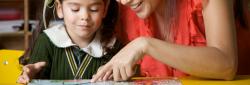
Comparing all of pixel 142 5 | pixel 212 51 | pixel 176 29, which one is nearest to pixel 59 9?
pixel 142 5

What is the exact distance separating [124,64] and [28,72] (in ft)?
0.73

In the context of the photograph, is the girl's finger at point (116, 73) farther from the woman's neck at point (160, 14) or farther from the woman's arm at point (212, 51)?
the woman's neck at point (160, 14)

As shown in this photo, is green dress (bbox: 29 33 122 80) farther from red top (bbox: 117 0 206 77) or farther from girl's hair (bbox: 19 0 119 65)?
red top (bbox: 117 0 206 77)

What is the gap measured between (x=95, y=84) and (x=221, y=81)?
30 cm

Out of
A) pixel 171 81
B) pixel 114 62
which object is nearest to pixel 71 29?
pixel 114 62

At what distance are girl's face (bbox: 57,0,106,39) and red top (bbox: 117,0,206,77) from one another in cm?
17

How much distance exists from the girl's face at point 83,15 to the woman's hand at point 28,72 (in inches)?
5.9

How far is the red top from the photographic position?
3.77 ft

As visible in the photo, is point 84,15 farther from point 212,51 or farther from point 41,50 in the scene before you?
point 212,51

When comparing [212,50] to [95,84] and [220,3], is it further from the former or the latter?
[95,84]

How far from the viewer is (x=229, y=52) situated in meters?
0.96

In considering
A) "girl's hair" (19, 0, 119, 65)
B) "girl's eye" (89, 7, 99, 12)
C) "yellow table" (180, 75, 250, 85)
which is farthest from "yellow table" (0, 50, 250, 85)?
"girl's eye" (89, 7, 99, 12)

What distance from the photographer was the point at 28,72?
91cm

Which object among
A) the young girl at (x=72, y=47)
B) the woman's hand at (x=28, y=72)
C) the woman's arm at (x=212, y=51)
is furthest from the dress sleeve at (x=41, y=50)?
the woman's arm at (x=212, y=51)
